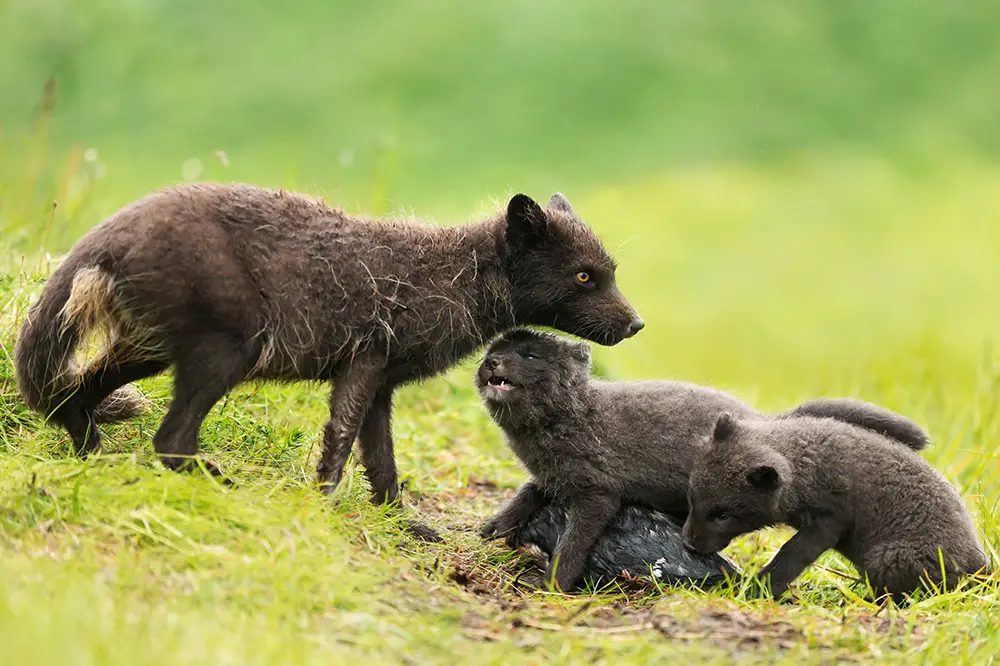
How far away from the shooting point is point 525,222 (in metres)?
7.43

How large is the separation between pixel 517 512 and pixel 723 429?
4.75 ft

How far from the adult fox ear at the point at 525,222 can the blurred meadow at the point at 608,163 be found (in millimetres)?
1169

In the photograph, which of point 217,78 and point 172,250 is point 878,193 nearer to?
point 217,78

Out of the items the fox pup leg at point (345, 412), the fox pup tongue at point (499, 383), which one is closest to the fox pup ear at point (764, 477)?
the fox pup tongue at point (499, 383)

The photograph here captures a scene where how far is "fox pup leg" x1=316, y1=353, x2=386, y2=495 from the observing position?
6906 millimetres

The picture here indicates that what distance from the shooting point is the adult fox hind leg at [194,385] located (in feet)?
20.6

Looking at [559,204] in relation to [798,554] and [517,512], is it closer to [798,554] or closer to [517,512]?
[517,512]

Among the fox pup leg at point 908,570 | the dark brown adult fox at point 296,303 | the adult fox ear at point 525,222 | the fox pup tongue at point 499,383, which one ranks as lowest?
the fox pup leg at point 908,570

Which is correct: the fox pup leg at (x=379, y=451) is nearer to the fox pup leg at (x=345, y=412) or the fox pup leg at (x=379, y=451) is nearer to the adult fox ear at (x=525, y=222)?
the fox pup leg at (x=345, y=412)

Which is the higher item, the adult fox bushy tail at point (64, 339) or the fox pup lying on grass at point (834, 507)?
the adult fox bushy tail at point (64, 339)

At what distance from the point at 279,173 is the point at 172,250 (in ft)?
29.5

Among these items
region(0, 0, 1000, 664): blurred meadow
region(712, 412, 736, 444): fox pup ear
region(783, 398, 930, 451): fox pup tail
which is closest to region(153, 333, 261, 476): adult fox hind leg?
region(0, 0, 1000, 664): blurred meadow

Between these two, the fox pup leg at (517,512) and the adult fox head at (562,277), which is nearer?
the adult fox head at (562,277)

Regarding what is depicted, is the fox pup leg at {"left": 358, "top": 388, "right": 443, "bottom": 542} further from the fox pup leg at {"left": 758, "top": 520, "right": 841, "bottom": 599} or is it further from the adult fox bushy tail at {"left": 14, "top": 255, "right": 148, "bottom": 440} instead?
the fox pup leg at {"left": 758, "top": 520, "right": 841, "bottom": 599}
